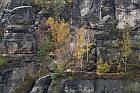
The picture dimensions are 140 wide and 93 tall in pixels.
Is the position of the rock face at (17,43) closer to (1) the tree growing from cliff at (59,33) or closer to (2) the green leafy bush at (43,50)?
(2) the green leafy bush at (43,50)

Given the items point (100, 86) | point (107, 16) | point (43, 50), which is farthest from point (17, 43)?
point (100, 86)

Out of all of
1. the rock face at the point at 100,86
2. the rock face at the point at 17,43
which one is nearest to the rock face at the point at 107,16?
the rock face at the point at 17,43

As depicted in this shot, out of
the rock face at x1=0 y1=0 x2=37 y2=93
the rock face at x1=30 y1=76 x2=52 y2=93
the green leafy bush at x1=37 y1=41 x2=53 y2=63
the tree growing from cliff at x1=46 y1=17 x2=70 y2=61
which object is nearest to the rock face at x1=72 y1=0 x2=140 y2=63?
the tree growing from cliff at x1=46 y1=17 x2=70 y2=61

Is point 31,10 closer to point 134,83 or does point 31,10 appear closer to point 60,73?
point 60,73

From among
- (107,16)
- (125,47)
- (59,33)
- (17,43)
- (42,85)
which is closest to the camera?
(42,85)

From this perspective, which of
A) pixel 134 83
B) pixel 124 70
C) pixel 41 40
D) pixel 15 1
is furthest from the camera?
pixel 15 1

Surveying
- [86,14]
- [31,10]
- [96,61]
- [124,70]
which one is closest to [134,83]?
[124,70]

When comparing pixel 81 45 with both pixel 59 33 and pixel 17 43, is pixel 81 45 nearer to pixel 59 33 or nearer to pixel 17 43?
pixel 59 33

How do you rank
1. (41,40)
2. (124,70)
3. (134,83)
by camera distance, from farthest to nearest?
(41,40) → (124,70) → (134,83)

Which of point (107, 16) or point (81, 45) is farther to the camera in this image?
point (107, 16)
